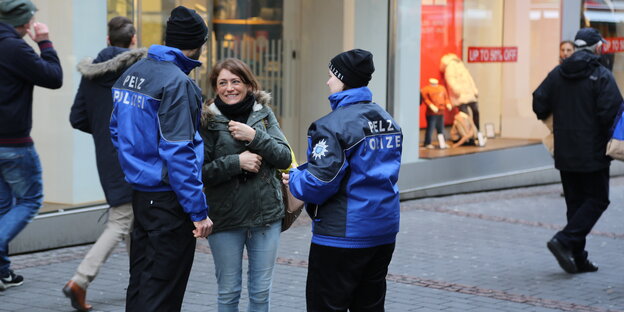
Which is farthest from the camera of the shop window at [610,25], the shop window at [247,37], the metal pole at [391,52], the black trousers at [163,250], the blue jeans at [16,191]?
the shop window at [610,25]

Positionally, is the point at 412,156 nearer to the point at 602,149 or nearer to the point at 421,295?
the point at 602,149

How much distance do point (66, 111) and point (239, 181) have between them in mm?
4177

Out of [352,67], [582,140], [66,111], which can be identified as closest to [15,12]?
[66,111]

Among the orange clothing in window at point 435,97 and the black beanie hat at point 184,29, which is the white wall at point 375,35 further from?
the black beanie hat at point 184,29

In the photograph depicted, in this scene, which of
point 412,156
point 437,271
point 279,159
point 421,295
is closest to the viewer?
point 279,159

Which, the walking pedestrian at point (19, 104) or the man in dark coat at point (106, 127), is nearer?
the man in dark coat at point (106, 127)

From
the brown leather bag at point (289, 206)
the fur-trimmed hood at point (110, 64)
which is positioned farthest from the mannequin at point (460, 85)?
the brown leather bag at point (289, 206)

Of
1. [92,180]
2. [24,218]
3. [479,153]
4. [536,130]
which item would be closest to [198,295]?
[24,218]

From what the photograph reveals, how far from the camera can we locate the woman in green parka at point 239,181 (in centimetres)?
532

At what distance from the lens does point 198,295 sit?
7203 millimetres

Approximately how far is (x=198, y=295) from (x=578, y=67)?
361 centimetres

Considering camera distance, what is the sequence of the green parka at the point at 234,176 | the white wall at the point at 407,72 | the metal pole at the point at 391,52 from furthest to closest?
the white wall at the point at 407,72, the metal pole at the point at 391,52, the green parka at the point at 234,176

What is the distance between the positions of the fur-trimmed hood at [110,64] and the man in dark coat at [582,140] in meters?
3.63

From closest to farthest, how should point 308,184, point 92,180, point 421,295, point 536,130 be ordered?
point 308,184 → point 421,295 → point 92,180 → point 536,130
